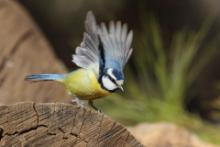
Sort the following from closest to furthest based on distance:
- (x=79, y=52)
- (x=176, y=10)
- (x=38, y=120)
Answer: (x=38, y=120), (x=79, y=52), (x=176, y=10)

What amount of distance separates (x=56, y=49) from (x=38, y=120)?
4.71 meters

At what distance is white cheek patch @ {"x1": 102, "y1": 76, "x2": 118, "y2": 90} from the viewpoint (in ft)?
9.14

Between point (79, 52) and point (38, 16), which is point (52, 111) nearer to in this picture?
point (79, 52)

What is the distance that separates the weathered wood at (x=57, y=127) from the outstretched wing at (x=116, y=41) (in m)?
0.67

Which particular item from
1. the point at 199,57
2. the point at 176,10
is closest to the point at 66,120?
the point at 199,57

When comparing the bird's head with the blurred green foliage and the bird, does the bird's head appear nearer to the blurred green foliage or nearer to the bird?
the bird

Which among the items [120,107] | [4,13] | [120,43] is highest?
[4,13]

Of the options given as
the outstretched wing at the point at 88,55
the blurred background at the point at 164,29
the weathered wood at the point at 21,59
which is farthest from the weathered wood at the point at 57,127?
the blurred background at the point at 164,29

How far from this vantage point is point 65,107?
2.26 meters

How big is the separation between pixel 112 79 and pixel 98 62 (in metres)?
0.20

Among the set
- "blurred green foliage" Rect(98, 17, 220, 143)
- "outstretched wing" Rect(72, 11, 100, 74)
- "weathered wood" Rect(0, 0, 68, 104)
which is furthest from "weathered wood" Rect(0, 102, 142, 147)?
"blurred green foliage" Rect(98, 17, 220, 143)

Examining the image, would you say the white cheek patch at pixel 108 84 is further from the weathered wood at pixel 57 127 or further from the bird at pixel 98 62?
the weathered wood at pixel 57 127

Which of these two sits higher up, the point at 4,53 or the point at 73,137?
the point at 4,53

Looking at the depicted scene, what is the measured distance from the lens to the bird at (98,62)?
111 inches
